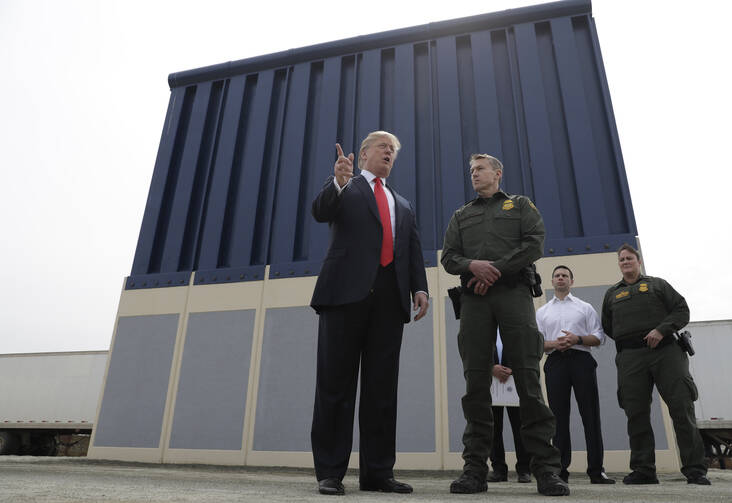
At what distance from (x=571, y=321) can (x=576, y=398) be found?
0.53 metres

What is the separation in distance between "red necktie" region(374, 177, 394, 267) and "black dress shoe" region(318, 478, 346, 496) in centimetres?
98

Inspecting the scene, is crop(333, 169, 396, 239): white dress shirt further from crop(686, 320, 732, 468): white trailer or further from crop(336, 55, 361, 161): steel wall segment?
crop(686, 320, 732, 468): white trailer

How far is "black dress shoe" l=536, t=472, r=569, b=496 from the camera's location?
1846 millimetres

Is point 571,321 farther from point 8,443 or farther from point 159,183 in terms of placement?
point 8,443

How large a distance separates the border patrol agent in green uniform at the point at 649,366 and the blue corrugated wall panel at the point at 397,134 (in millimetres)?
1811

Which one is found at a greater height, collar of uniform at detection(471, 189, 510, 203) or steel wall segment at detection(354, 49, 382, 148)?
steel wall segment at detection(354, 49, 382, 148)

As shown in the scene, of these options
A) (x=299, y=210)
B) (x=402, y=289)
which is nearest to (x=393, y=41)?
(x=299, y=210)

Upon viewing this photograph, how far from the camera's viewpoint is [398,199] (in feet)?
8.55

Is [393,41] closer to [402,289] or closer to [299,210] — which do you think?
[299,210]

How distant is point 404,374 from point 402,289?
286 cm

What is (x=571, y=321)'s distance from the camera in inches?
136

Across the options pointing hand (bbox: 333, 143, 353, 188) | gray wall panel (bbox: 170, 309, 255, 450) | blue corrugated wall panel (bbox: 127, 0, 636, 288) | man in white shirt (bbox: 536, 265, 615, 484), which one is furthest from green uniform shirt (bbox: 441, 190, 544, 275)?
gray wall panel (bbox: 170, 309, 255, 450)

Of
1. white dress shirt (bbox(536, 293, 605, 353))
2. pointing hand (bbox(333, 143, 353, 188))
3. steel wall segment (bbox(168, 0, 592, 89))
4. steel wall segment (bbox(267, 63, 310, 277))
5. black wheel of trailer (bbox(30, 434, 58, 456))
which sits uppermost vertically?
steel wall segment (bbox(168, 0, 592, 89))

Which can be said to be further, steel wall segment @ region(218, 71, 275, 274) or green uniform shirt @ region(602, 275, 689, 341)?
steel wall segment @ region(218, 71, 275, 274)
